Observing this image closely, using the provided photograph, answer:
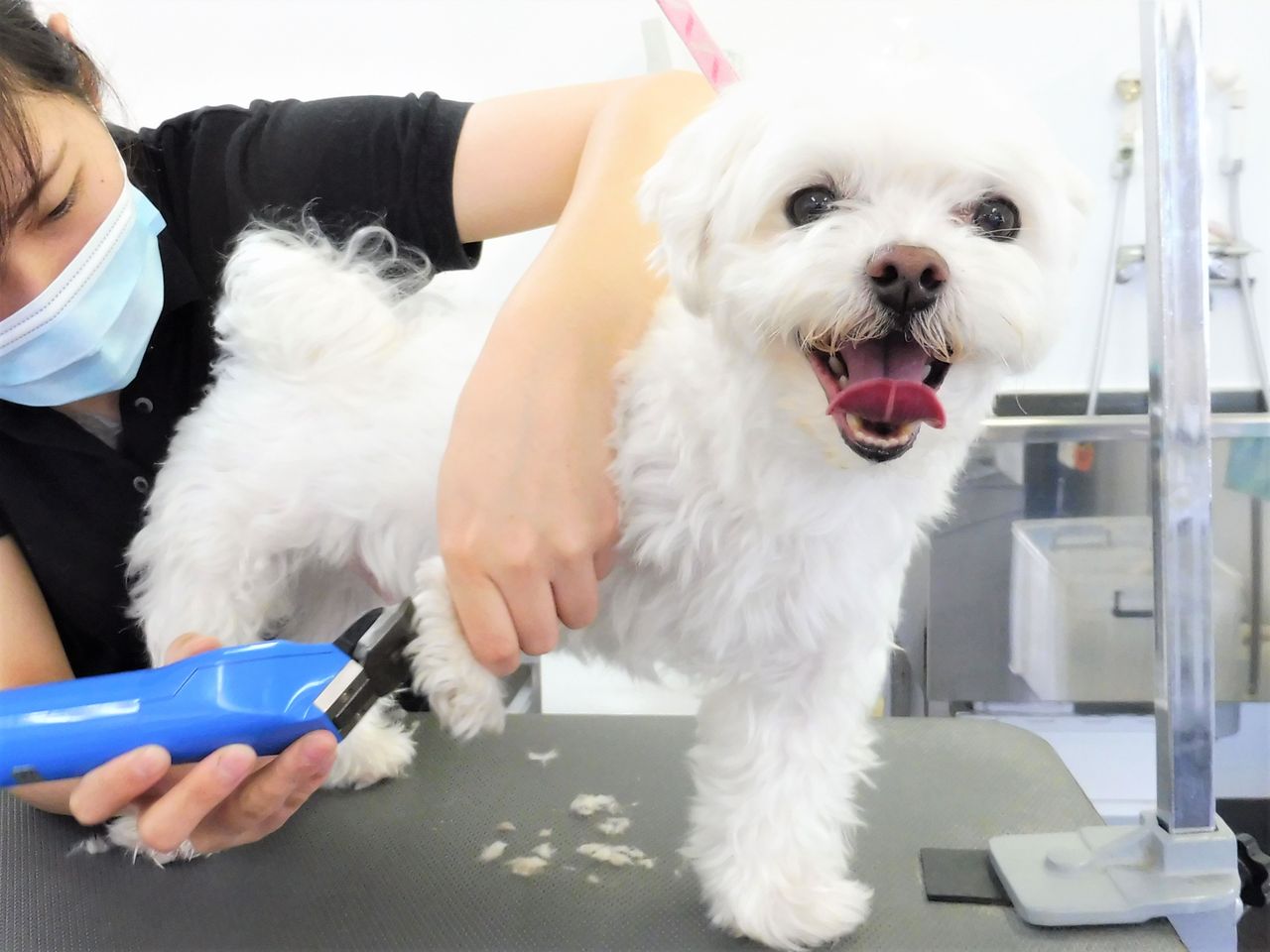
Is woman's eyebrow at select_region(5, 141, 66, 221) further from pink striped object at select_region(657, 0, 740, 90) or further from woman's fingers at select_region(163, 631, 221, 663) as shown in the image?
pink striped object at select_region(657, 0, 740, 90)

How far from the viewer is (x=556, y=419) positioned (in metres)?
0.73

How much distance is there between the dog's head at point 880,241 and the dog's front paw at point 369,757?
636 mm

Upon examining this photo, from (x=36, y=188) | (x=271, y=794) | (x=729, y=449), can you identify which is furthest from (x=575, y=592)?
(x=36, y=188)

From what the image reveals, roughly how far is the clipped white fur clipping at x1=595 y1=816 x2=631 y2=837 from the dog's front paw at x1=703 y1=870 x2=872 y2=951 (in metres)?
0.15

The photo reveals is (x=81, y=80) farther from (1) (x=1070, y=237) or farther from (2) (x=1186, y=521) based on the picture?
(2) (x=1186, y=521)

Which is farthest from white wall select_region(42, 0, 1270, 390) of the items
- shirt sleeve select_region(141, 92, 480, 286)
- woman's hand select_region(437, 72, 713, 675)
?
woman's hand select_region(437, 72, 713, 675)

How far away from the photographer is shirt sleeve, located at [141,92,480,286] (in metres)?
0.97

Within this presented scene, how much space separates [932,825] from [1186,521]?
45 centimetres

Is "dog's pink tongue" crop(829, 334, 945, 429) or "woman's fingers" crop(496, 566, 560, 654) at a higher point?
"dog's pink tongue" crop(829, 334, 945, 429)

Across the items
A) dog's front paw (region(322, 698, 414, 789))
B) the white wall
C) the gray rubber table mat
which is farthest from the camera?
the white wall

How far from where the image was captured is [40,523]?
930 mm

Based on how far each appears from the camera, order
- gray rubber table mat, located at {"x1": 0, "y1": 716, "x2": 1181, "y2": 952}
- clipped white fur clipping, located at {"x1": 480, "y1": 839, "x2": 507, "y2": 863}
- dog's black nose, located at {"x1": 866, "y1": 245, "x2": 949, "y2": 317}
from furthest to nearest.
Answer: clipped white fur clipping, located at {"x1": 480, "y1": 839, "x2": 507, "y2": 863} → gray rubber table mat, located at {"x1": 0, "y1": 716, "x2": 1181, "y2": 952} → dog's black nose, located at {"x1": 866, "y1": 245, "x2": 949, "y2": 317}

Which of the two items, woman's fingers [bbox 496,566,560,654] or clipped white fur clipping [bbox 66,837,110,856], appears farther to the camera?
clipped white fur clipping [bbox 66,837,110,856]

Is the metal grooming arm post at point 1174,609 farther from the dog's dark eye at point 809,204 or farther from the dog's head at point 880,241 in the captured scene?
the dog's dark eye at point 809,204
